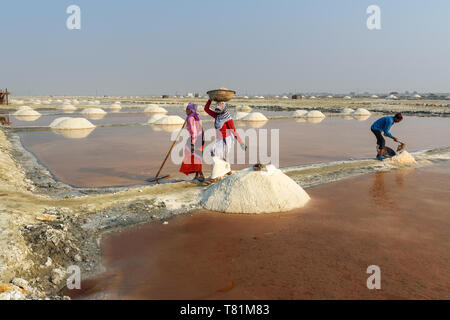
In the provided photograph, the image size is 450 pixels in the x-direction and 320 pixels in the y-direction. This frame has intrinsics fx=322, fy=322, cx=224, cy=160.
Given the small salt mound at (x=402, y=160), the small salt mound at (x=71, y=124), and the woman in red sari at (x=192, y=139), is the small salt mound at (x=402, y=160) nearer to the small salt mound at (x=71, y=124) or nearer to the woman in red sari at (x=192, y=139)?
the woman in red sari at (x=192, y=139)

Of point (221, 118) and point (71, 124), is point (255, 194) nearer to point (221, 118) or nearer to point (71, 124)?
point (221, 118)

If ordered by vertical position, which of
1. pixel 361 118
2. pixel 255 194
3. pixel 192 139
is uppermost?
pixel 361 118

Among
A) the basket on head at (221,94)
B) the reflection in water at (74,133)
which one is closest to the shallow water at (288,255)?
the basket on head at (221,94)

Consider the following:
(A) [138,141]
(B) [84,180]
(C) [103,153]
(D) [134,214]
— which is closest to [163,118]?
(A) [138,141]

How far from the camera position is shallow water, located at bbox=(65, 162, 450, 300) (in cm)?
275

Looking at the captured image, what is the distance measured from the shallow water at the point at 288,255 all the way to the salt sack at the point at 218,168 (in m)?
1.35

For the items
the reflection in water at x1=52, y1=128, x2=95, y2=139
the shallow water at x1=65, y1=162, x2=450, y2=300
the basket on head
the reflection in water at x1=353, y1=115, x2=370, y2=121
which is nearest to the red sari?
the basket on head

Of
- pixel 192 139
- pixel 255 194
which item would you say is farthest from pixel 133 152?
pixel 255 194

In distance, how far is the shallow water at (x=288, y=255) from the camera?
2.75 metres

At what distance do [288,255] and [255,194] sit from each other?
1.51m

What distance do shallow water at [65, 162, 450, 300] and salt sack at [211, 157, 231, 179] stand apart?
1.35 meters

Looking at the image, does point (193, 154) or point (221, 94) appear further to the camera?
point (193, 154)

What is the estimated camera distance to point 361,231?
3.97 meters

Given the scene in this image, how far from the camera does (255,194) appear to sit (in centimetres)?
480
